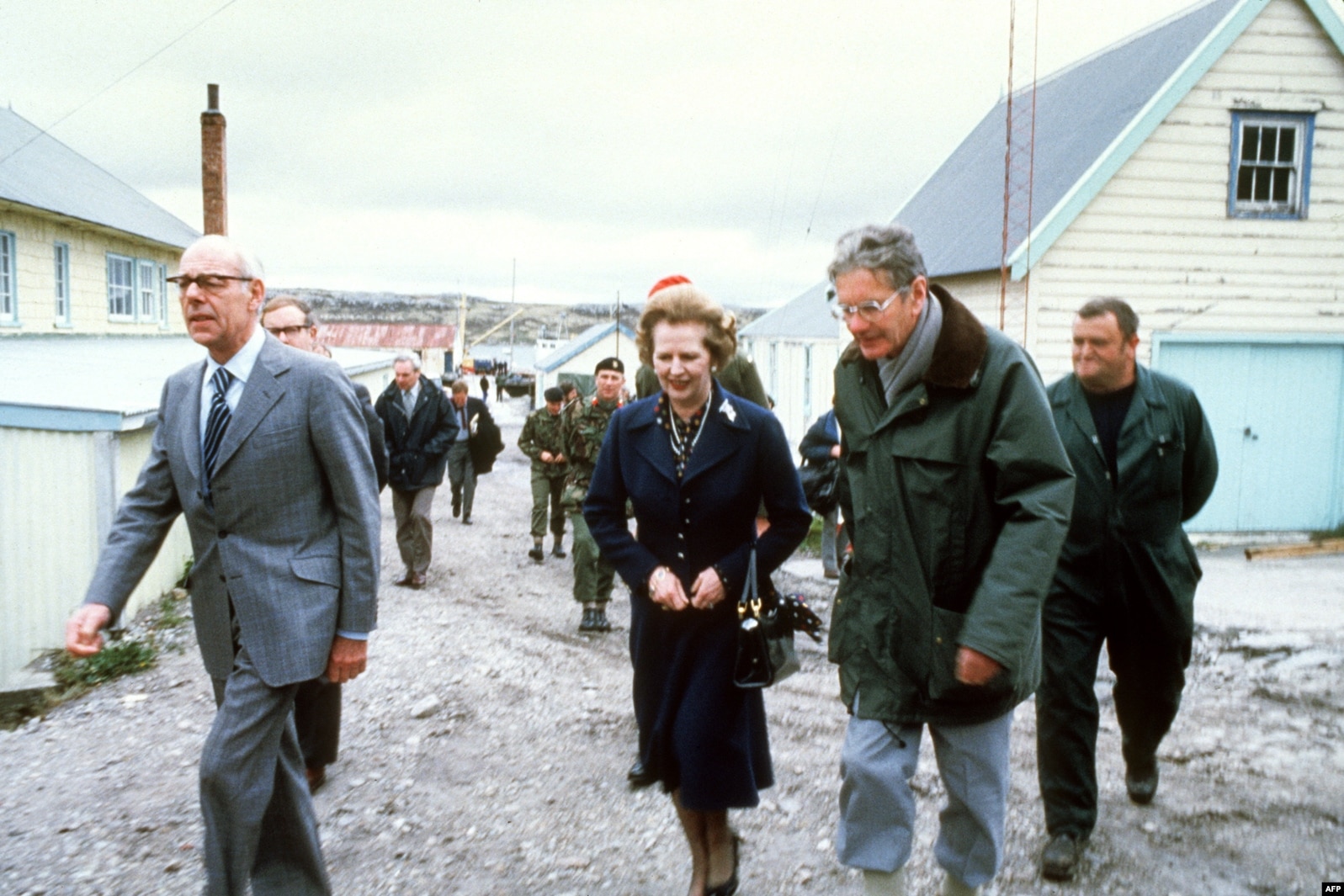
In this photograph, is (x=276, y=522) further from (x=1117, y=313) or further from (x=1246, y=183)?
(x=1246, y=183)

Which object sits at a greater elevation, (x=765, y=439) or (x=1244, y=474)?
(x=765, y=439)

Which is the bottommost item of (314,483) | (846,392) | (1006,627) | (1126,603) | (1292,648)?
(1292,648)

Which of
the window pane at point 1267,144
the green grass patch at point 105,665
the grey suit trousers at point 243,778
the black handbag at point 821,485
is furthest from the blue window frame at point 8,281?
the window pane at point 1267,144

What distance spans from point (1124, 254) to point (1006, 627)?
12.0m

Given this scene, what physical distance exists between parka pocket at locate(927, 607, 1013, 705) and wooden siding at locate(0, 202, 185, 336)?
838 inches

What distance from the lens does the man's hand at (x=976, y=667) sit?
2.86 meters

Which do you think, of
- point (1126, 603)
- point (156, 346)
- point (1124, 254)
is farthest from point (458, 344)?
point (1126, 603)

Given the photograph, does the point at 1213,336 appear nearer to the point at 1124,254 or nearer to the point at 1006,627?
the point at 1124,254

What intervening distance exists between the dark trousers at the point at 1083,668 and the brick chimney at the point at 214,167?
2182 centimetres

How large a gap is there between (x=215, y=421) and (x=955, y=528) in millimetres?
2231

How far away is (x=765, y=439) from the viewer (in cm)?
388

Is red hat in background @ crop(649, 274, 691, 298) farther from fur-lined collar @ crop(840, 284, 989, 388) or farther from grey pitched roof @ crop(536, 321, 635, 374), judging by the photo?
grey pitched roof @ crop(536, 321, 635, 374)

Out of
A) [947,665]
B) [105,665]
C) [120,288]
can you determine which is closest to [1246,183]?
[947,665]

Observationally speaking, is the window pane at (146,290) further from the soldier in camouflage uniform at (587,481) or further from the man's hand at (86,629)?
the man's hand at (86,629)
